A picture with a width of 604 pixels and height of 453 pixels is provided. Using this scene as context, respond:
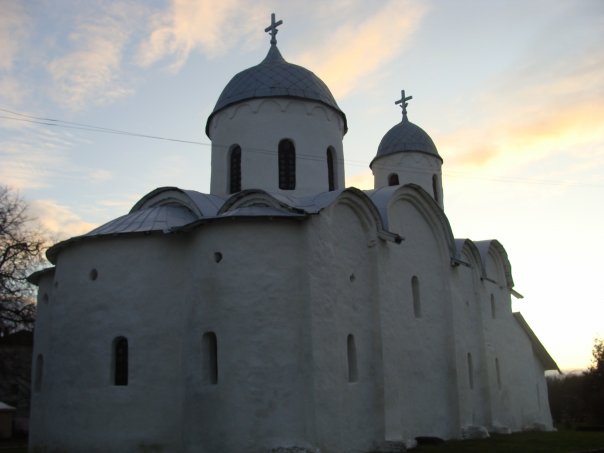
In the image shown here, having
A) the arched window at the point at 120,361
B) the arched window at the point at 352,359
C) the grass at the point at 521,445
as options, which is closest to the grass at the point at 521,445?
the grass at the point at 521,445

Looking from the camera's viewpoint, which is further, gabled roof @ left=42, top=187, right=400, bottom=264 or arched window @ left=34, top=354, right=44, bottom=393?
arched window @ left=34, top=354, right=44, bottom=393

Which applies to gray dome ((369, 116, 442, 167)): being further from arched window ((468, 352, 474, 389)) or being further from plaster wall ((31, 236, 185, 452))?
plaster wall ((31, 236, 185, 452))

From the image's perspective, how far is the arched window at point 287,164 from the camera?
1566 centimetres

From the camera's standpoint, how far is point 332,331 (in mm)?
12141

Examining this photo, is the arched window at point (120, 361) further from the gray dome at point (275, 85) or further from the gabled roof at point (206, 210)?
the gray dome at point (275, 85)

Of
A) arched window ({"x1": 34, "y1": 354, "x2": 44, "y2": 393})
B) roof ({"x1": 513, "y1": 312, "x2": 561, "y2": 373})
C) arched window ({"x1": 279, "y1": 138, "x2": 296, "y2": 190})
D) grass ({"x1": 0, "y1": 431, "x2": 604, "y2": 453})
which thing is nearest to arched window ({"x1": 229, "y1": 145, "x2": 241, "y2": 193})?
arched window ({"x1": 279, "y1": 138, "x2": 296, "y2": 190})

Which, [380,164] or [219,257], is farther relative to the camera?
[380,164]

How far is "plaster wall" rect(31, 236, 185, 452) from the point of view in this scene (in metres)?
12.1

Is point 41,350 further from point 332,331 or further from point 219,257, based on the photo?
point 332,331

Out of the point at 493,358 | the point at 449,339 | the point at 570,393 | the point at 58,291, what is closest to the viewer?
the point at 58,291

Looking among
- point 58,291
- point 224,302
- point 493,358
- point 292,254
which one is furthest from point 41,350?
point 493,358

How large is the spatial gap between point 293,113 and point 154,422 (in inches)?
317

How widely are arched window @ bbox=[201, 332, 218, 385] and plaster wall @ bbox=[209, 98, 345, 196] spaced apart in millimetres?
4603

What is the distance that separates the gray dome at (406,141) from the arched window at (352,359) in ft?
35.3
